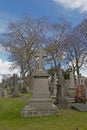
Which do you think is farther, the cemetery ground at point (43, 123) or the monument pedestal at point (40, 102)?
the monument pedestal at point (40, 102)

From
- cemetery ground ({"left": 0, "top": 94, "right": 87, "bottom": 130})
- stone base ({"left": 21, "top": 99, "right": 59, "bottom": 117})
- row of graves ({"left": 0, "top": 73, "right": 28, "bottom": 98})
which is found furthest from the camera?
row of graves ({"left": 0, "top": 73, "right": 28, "bottom": 98})

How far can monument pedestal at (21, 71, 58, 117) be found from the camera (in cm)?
1166

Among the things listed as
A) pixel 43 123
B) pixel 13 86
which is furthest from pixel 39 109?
pixel 13 86

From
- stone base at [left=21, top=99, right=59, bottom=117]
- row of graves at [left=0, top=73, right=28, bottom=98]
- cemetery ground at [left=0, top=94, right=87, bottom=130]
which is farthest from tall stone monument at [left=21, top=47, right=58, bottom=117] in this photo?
row of graves at [left=0, top=73, right=28, bottom=98]

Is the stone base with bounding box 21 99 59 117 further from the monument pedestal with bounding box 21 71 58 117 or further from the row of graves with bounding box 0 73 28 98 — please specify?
the row of graves with bounding box 0 73 28 98

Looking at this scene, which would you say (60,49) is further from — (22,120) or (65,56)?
(22,120)

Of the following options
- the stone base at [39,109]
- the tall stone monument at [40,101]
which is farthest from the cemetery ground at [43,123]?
the tall stone monument at [40,101]

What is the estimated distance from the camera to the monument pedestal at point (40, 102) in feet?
38.2

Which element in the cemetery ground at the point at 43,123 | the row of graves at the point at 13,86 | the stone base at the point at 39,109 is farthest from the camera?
the row of graves at the point at 13,86

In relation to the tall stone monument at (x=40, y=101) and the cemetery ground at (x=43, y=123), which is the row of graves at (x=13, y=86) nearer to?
the tall stone monument at (x=40, y=101)

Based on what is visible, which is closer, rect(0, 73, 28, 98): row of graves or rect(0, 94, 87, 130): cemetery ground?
rect(0, 94, 87, 130): cemetery ground

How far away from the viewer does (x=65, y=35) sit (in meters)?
44.2

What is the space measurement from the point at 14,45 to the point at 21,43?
4.08 feet

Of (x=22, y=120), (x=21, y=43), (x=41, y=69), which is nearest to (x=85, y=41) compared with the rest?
(x=21, y=43)
